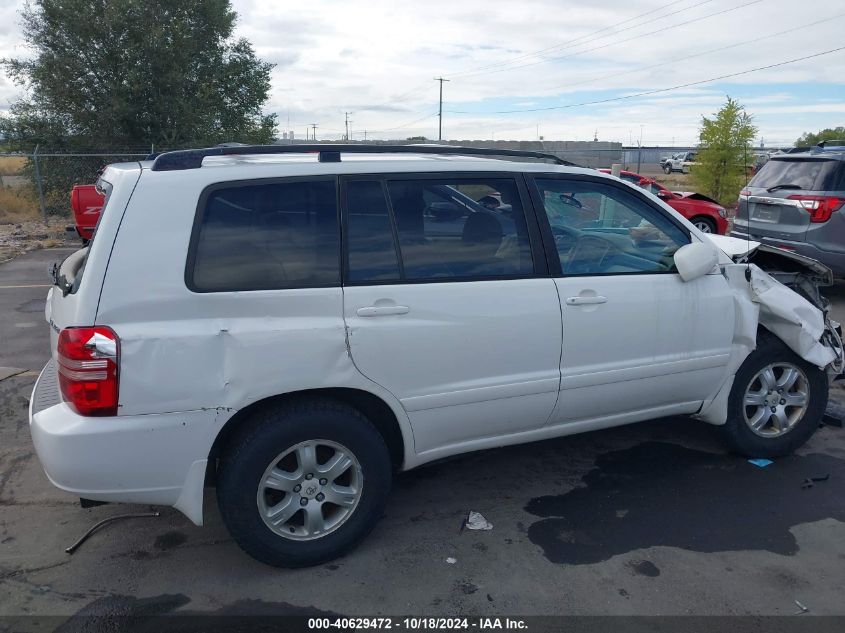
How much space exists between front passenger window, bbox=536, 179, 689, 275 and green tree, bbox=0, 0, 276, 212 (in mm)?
18905

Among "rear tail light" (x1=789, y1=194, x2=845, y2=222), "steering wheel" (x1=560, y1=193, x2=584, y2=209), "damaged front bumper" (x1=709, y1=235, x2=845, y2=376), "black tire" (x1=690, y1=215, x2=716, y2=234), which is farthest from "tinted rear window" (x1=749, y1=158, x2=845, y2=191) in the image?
"steering wheel" (x1=560, y1=193, x2=584, y2=209)

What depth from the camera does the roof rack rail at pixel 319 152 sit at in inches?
125

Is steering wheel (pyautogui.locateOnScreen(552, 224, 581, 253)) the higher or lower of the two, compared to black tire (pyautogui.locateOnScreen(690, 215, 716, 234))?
higher

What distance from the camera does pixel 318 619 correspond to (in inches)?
119

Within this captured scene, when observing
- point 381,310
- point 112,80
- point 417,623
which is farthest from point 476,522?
point 112,80

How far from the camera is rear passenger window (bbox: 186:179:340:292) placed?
10.2 ft

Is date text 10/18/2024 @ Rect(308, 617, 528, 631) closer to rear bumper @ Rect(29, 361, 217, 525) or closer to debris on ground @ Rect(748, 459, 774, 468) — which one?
rear bumper @ Rect(29, 361, 217, 525)

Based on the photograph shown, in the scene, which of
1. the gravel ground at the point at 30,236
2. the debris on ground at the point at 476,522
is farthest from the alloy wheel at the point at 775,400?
the gravel ground at the point at 30,236

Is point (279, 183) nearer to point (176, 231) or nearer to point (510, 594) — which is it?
point (176, 231)

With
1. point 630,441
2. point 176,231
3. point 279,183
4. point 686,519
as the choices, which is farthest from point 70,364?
point 630,441

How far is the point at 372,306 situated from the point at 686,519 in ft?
6.82

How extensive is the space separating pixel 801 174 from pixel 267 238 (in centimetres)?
789

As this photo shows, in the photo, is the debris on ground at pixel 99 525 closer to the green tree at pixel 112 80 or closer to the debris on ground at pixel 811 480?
the debris on ground at pixel 811 480

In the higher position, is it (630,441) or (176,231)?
(176,231)
